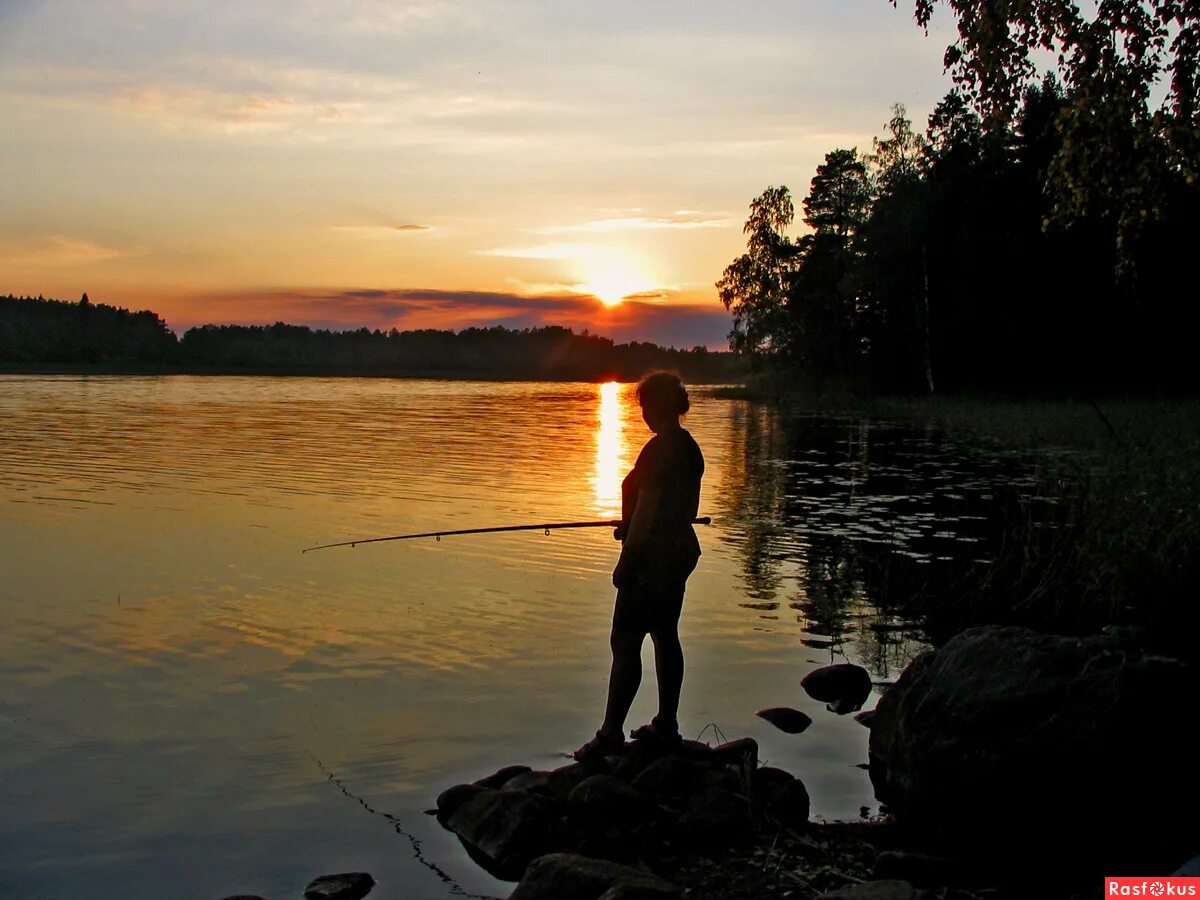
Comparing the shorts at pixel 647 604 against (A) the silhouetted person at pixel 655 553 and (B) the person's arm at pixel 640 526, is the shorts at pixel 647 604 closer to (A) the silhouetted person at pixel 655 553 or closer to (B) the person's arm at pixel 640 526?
(A) the silhouetted person at pixel 655 553

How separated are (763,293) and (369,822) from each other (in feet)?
232

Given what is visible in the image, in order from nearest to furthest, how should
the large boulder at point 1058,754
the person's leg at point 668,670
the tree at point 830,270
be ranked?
the large boulder at point 1058,754 → the person's leg at point 668,670 → the tree at point 830,270

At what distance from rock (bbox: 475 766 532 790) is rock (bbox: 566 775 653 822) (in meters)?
0.72

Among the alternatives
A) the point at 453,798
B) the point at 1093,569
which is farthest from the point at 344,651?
the point at 1093,569

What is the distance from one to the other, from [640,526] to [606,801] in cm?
181

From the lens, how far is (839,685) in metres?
9.54

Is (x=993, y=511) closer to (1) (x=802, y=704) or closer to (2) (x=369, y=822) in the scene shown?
(1) (x=802, y=704)

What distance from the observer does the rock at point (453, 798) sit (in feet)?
22.6

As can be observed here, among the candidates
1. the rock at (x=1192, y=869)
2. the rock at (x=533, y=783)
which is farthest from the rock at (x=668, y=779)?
the rock at (x=1192, y=869)

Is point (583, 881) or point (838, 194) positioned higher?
point (838, 194)

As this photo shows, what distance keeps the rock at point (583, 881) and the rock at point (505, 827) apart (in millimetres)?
520

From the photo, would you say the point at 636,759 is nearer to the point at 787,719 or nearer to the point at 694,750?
the point at 694,750

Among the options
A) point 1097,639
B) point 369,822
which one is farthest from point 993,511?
point 369,822

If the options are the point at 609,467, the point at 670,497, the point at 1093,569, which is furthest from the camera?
the point at 609,467
